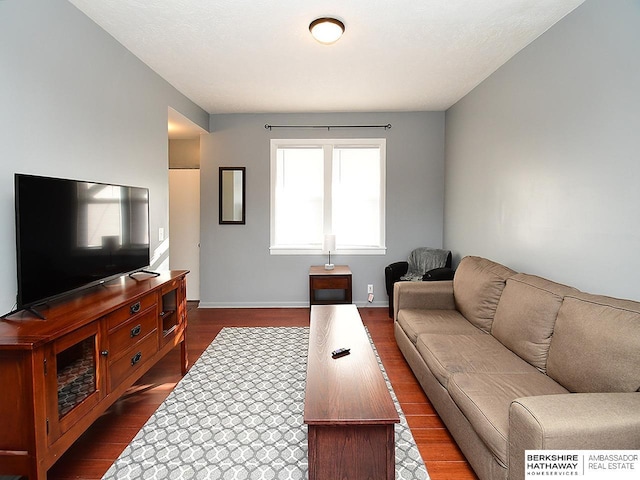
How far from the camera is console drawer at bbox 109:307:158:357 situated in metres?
2.01

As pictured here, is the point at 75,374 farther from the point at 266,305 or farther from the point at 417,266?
the point at 417,266

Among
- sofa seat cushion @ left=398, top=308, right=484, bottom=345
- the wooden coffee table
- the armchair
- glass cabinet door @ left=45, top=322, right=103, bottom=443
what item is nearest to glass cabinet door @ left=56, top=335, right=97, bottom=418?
glass cabinet door @ left=45, top=322, right=103, bottom=443

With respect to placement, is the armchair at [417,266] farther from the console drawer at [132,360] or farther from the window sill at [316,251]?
the console drawer at [132,360]

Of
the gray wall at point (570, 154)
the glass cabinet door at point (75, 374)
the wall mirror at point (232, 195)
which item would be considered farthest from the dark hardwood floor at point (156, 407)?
the wall mirror at point (232, 195)

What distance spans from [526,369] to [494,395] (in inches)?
17.7

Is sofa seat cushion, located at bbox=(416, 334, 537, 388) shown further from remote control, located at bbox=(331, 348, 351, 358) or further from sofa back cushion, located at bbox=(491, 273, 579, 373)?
remote control, located at bbox=(331, 348, 351, 358)

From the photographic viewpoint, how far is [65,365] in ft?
5.40

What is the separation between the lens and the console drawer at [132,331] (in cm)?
201

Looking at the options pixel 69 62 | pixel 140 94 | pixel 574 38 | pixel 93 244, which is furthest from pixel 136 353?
pixel 574 38

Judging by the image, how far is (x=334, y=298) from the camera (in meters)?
→ 4.95

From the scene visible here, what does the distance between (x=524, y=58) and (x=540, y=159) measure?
0.91 m

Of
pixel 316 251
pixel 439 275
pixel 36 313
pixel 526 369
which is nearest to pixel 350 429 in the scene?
pixel 526 369

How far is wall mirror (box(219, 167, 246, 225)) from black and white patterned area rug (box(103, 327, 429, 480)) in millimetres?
2206

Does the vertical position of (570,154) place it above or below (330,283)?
above
